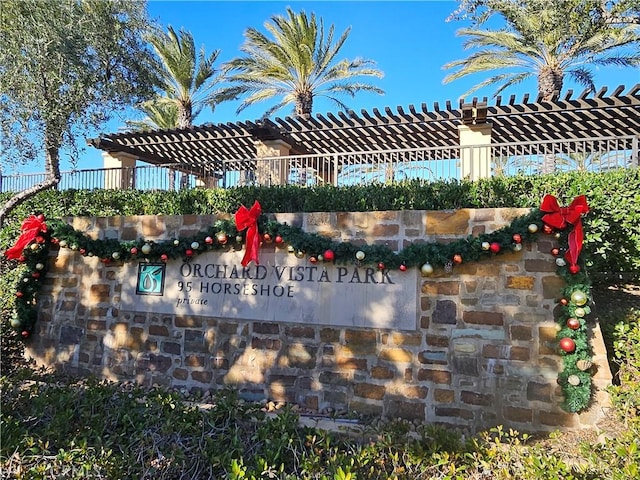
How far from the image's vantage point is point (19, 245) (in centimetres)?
572

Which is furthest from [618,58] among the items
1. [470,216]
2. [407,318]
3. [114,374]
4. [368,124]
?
[114,374]

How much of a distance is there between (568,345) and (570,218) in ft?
3.88

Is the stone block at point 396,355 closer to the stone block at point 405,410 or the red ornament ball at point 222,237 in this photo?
the stone block at point 405,410

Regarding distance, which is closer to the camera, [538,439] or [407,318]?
[538,439]

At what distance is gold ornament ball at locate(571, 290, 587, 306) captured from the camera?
3.86 meters

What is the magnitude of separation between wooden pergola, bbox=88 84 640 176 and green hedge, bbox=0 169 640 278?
3.55 meters

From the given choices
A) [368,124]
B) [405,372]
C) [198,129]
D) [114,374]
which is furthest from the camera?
[198,129]

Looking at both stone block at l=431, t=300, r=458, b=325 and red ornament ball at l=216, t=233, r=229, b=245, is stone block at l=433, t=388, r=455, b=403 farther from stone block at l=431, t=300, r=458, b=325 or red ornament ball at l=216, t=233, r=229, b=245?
red ornament ball at l=216, t=233, r=229, b=245

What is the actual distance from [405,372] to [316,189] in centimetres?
259

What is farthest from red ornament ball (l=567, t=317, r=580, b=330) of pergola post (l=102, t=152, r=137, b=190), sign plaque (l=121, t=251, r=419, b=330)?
pergola post (l=102, t=152, r=137, b=190)

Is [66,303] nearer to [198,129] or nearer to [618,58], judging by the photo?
[198,129]

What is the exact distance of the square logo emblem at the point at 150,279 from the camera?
531 cm

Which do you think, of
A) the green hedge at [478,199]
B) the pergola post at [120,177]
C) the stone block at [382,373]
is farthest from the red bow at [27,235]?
the stone block at [382,373]

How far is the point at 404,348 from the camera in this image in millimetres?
4383
